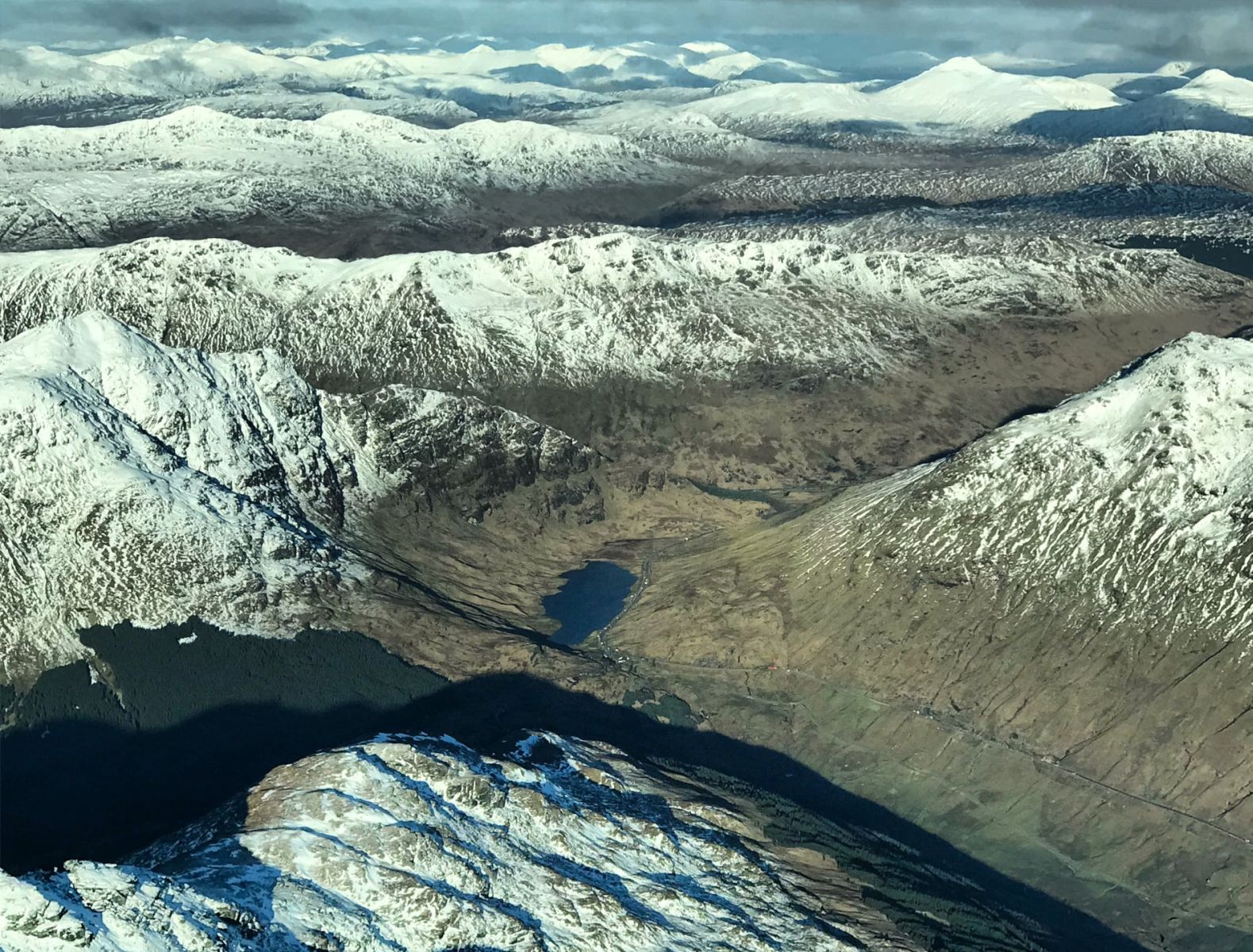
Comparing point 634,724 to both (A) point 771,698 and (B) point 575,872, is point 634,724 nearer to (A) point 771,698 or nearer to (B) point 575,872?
(A) point 771,698

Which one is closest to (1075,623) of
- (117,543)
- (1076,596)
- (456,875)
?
(1076,596)

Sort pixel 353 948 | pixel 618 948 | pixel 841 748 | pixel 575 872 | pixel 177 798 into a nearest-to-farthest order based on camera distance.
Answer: pixel 353 948
pixel 618 948
pixel 575 872
pixel 177 798
pixel 841 748

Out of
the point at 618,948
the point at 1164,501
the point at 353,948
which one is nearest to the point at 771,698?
the point at 1164,501

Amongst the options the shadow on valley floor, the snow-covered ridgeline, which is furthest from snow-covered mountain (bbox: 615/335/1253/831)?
the shadow on valley floor

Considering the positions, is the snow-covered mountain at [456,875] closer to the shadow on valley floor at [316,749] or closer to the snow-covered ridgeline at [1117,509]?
the shadow on valley floor at [316,749]

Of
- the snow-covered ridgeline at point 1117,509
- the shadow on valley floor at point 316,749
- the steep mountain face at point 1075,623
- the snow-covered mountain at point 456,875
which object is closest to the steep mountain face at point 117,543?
the shadow on valley floor at point 316,749

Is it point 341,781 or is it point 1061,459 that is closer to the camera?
point 341,781

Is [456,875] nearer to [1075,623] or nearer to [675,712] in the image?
[675,712]
